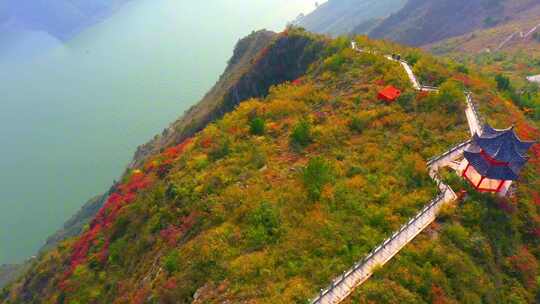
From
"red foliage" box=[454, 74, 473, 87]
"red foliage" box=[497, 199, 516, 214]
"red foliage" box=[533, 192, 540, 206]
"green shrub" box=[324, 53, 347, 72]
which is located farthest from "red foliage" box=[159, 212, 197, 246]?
"red foliage" box=[454, 74, 473, 87]

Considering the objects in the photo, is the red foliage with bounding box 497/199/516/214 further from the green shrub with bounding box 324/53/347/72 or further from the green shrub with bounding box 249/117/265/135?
the green shrub with bounding box 324/53/347/72

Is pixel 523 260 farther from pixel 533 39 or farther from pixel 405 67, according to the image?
pixel 533 39

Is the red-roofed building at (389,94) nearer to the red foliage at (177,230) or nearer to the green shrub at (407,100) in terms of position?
the green shrub at (407,100)

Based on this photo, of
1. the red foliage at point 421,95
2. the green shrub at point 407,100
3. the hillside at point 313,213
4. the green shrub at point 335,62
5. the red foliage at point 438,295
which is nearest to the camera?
the red foliage at point 438,295

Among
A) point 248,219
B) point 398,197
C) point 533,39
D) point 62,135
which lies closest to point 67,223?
point 62,135

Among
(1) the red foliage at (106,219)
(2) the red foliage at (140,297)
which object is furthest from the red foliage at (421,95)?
(2) the red foliage at (140,297)
